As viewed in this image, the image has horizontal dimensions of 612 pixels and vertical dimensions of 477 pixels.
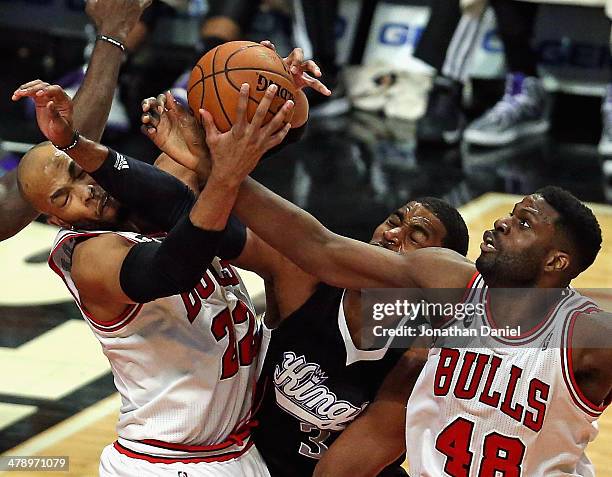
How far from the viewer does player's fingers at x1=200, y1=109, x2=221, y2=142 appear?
2910mm

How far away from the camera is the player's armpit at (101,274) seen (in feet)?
10.7

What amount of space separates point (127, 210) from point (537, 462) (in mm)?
1338

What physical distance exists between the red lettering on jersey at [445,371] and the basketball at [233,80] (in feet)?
2.77

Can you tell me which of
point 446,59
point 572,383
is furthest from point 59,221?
point 446,59

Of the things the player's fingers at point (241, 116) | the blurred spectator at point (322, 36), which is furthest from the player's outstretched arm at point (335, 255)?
the blurred spectator at point (322, 36)

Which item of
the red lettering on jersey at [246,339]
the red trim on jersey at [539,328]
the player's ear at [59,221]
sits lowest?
the red lettering on jersey at [246,339]

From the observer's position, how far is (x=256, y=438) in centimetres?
382

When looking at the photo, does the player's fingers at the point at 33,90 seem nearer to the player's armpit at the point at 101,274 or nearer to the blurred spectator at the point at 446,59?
the player's armpit at the point at 101,274

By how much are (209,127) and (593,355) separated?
1175mm

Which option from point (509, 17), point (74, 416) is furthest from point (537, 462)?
point (509, 17)

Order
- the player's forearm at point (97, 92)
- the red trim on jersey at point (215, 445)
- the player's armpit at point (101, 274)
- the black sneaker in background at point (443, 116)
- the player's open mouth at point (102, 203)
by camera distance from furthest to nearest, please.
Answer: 1. the black sneaker in background at point (443, 116)
2. the player's forearm at point (97, 92)
3. the red trim on jersey at point (215, 445)
4. the player's open mouth at point (102, 203)
5. the player's armpit at point (101, 274)

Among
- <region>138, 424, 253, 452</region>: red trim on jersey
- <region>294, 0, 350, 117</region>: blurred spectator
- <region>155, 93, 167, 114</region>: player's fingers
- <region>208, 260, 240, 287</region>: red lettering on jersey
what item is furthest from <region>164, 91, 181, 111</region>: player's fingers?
<region>294, 0, 350, 117</region>: blurred spectator

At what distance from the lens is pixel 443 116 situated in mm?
8789

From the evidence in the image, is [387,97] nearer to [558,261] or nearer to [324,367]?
[324,367]
